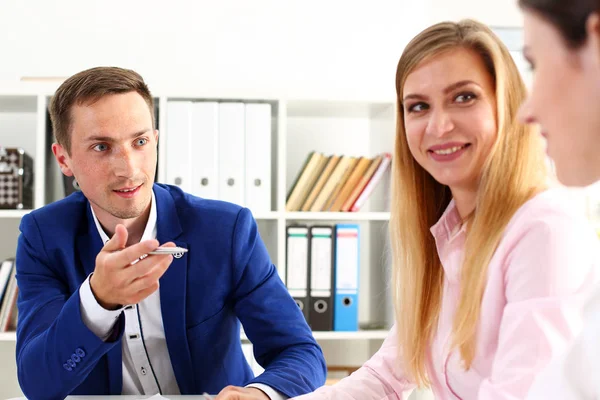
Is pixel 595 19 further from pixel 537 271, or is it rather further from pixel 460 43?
pixel 460 43

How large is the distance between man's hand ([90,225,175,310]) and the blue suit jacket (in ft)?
1.03

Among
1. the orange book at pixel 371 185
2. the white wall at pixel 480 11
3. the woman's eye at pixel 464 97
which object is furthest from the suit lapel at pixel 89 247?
the white wall at pixel 480 11

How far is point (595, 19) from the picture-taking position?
0.50 meters

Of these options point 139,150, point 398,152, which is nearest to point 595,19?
point 398,152

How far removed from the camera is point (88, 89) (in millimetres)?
1620

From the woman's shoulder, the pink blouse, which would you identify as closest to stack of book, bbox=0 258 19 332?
the pink blouse

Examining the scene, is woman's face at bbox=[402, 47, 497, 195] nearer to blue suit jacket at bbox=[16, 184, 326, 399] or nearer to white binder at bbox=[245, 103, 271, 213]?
blue suit jacket at bbox=[16, 184, 326, 399]

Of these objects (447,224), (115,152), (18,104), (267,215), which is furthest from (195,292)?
(18,104)

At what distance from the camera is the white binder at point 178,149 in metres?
2.70

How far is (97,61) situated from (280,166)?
1.02 meters

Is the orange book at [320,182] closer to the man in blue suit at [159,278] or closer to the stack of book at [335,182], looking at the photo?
the stack of book at [335,182]

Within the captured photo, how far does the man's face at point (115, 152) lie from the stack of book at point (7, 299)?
130cm

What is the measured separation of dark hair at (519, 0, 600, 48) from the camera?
1.66 feet

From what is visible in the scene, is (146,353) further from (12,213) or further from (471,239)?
(12,213)
